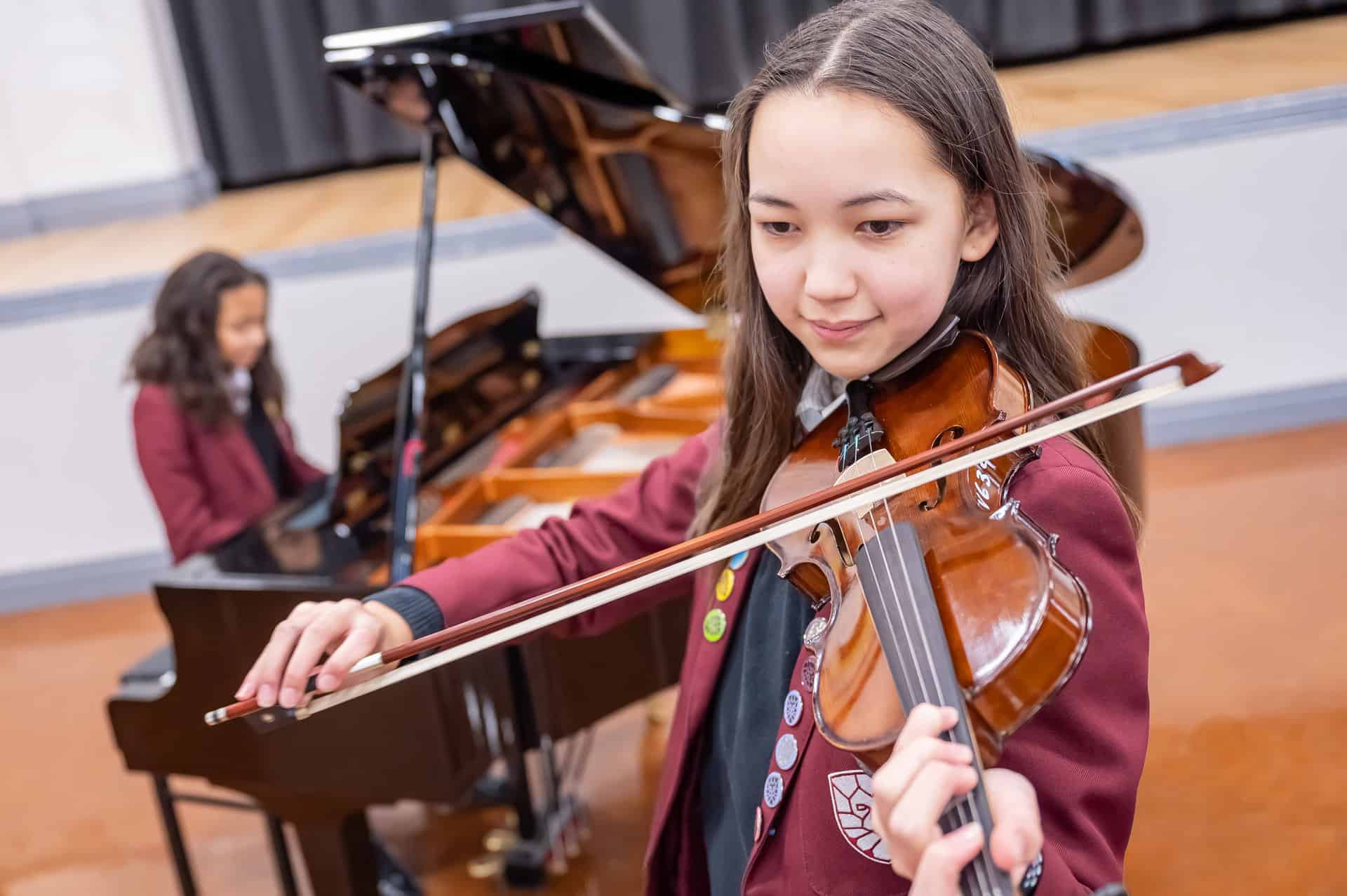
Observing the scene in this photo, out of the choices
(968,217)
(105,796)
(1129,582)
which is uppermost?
(968,217)

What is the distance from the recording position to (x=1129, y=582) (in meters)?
0.82

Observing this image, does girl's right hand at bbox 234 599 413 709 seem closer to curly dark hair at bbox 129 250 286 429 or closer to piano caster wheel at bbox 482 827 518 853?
piano caster wheel at bbox 482 827 518 853

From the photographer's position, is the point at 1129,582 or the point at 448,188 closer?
the point at 1129,582

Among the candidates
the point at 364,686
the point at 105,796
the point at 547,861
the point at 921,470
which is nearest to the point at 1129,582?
the point at 921,470

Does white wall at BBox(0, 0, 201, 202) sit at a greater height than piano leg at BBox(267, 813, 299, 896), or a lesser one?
greater

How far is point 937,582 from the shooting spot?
761 mm

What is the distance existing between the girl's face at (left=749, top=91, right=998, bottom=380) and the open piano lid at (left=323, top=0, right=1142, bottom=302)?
96 cm

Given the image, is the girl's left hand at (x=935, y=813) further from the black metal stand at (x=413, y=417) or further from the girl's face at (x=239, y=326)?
the girl's face at (x=239, y=326)

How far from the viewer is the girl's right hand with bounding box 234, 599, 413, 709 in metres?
0.95

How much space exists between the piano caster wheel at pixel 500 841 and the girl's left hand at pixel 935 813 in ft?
6.09

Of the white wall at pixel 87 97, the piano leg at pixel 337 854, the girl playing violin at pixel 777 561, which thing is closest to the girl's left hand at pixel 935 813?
the girl playing violin at pixel 777 561

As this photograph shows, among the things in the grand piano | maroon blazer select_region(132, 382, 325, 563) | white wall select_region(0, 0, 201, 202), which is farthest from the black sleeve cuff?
white wall select_region(0, 0, 201, 202)

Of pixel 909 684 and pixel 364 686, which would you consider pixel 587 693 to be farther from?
pixel 909 684

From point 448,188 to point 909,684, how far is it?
4237mm
